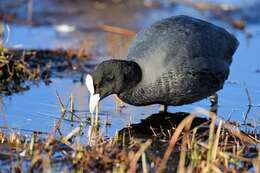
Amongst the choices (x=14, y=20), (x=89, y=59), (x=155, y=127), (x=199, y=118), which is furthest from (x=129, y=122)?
(x=14, y=20)

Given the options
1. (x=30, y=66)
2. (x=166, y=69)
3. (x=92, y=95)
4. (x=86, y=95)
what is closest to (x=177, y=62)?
(x=166, y=69)

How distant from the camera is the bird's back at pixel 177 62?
559cm

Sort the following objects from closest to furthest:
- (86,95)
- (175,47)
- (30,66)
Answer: (175,47) → (86,95) → (30,66)

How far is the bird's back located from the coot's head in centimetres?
7

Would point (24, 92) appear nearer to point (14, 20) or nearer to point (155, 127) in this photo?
point (155, 127)

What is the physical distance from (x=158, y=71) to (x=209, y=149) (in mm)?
1425

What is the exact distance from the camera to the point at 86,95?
6.52 m

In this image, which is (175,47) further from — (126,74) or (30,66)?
(30,66)

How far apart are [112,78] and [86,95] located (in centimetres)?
112

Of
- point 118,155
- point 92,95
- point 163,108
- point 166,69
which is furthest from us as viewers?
point 163,108

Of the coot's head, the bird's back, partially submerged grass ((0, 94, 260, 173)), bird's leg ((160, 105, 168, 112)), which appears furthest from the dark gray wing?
partially submerged grass ((0, 94, 260, 173))

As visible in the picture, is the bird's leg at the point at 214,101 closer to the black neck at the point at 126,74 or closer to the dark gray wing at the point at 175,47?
the dark gray wing at the point at 175,47

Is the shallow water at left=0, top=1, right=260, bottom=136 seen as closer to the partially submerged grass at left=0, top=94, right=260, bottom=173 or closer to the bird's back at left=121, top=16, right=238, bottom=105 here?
the bird's back at left=121, top=16, right=238, bottom=105

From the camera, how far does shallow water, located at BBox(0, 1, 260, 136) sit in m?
5.65
